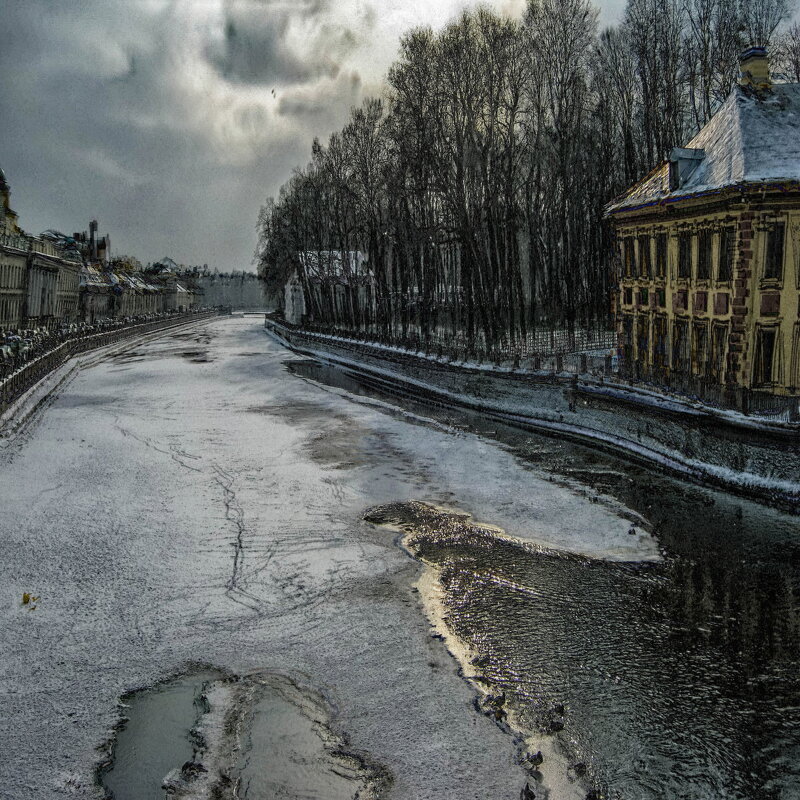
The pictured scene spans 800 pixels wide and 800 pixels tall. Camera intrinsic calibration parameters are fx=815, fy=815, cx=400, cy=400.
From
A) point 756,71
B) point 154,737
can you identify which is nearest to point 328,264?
point 756,71

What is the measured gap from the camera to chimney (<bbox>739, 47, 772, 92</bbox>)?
2616 cm

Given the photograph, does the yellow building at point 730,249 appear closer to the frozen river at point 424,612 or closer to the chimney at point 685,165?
the chimney at point 685,165

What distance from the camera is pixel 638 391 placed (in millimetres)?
24094

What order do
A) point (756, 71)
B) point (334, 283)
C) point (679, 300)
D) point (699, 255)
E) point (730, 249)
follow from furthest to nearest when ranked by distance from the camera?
1. point (334, 283)
2. point (679, 300)
3. point (756, 71)
4. point (699, 255)
5. point (730, 249)

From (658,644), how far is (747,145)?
58.3 ft

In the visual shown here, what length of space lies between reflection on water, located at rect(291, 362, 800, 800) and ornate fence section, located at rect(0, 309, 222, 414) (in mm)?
18723

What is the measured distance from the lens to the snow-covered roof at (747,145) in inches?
898

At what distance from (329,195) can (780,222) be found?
155ft

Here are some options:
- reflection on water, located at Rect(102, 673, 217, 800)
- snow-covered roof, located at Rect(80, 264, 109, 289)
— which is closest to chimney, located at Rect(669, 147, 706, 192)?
reflection on water, located at Rect(102, 673, 217, 800)

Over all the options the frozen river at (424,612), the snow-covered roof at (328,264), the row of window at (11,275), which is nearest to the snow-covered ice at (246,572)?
the frozen river at (424,612)

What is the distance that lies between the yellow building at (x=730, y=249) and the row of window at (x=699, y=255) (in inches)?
1.4

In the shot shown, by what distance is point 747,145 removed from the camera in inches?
941

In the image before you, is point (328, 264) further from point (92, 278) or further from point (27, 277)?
point (92, 278)

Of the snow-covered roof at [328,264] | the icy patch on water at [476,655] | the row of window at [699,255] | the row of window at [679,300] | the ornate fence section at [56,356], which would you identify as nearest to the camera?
the icy patch on water at [476,655]
